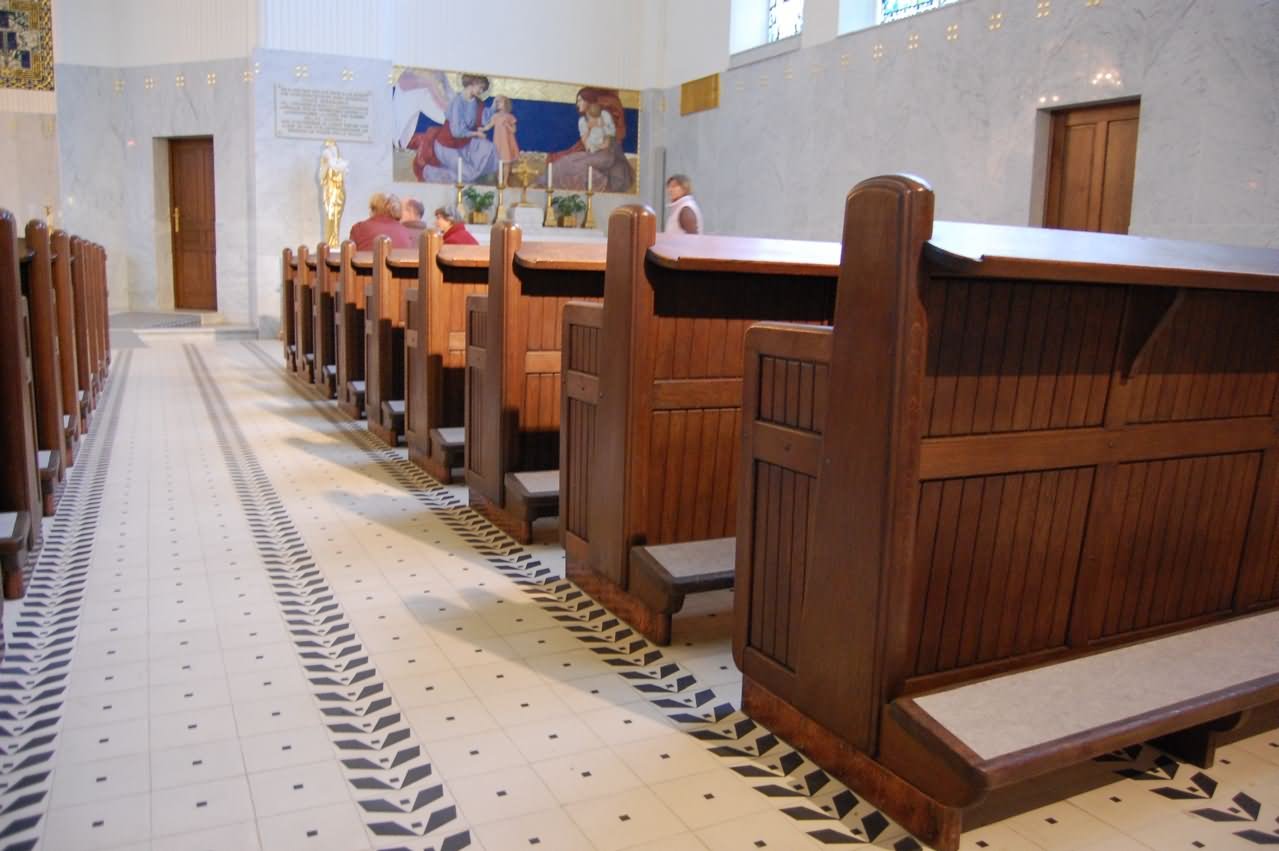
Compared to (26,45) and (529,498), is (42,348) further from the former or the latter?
(26,45)

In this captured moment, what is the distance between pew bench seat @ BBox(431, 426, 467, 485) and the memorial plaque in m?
10.1

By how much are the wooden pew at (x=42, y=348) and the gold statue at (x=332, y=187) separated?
31.9 feet

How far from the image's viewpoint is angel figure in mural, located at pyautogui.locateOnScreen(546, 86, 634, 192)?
15.6 metres

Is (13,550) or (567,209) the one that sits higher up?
(567,209)

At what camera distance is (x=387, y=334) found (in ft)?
20.0

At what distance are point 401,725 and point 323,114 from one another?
1303 cm

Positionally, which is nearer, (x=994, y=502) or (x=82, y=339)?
(x=994, y=502)

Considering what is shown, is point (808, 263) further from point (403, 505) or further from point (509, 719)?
point (403, 505)

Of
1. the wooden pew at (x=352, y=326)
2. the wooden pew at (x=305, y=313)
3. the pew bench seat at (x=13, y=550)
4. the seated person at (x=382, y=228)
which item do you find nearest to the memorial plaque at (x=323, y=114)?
the wooden pew at (x=305, y=313)

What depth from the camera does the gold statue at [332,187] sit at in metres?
13.8

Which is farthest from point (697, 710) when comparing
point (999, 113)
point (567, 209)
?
point (567, 209)

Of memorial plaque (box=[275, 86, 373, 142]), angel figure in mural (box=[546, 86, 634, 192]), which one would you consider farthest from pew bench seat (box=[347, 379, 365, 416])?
angel figure in mural (box=[546, 86, 634, 192])

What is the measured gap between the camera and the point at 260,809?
212 cm

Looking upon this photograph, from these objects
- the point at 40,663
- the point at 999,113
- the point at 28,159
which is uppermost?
the point at 999,113
